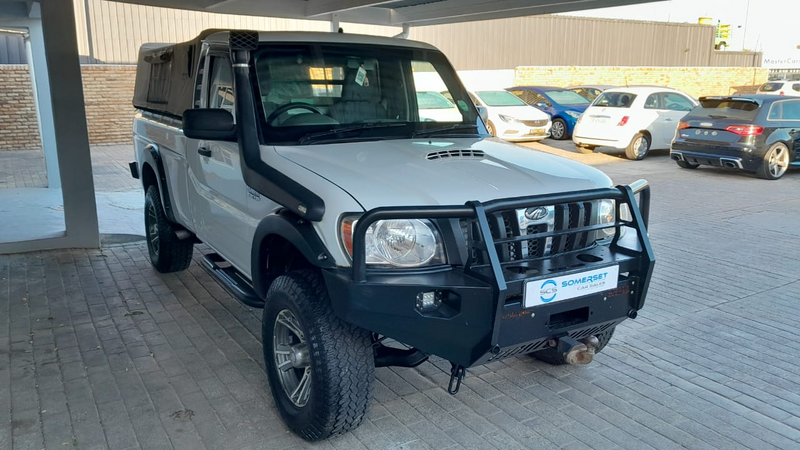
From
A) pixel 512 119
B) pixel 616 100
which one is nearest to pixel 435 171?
pixel 616 100

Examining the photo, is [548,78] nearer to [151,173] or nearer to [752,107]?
[752,107]

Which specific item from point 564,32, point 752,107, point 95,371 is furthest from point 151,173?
point 564,32

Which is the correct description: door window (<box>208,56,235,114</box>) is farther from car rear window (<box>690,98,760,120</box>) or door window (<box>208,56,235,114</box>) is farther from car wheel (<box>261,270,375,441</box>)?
car rear window (<box>690,98,760,120</box>)

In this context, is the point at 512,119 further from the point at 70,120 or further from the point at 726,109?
the point at 70,120

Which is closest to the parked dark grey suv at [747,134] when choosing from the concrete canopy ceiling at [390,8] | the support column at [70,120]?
the concrete canopy ceiling at [390,8]

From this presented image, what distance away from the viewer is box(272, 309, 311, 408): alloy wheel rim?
136 inches

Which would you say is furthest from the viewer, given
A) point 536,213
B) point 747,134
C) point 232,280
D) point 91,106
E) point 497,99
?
point 91,106

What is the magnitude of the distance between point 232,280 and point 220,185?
2.13 ft

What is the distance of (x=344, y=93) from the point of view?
4.35 metres

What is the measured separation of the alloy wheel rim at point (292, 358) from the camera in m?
3.45

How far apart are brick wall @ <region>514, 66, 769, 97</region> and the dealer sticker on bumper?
24.1 m

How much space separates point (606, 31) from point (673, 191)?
77.7ft

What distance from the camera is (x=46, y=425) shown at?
3.64 metres

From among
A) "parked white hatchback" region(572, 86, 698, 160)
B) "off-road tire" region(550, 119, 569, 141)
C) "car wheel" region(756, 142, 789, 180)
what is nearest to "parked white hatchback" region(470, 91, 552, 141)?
"parked white hatchback" region(572, 86, 698, 160)
